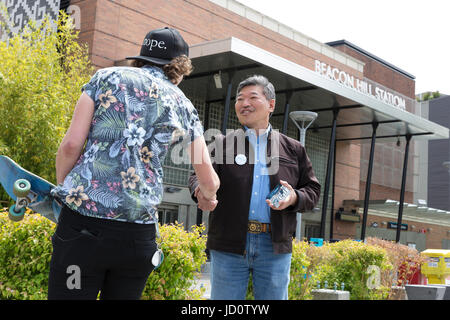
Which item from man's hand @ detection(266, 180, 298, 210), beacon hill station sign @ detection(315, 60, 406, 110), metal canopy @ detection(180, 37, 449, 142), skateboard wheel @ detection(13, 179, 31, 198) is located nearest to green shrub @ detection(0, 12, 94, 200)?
metal canopy @ detection(180, 37, 449, 142)

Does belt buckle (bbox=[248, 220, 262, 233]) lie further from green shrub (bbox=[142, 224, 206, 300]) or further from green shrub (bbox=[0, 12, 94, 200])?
green shrub (bbox=[0, 12, 94, 200])

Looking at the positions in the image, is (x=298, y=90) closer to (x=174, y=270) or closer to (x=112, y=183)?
(x=174, y=270)

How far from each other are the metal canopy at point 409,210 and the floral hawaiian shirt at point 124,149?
27136 mm

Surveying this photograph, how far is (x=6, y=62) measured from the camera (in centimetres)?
1091

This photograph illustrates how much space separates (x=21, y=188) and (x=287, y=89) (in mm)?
17310

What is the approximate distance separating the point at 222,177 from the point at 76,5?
16604 mm

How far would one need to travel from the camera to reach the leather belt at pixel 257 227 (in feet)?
9.73

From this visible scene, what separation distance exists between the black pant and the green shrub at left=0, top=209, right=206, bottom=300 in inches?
99.1

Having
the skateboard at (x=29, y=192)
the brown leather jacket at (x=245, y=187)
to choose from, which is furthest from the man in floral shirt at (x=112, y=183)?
the brown leather jacket at (x=245, y=187)

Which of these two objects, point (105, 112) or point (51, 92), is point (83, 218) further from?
point (51, 92)

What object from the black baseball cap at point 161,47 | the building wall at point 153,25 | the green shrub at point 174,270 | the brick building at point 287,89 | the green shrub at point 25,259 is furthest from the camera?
the building wall at point 153,25

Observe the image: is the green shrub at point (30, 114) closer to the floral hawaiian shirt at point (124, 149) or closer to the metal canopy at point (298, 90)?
the metal canopy at point (298, 90)

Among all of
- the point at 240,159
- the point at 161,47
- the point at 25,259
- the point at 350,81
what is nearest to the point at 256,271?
the point at 240,159

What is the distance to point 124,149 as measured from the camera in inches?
74.5
